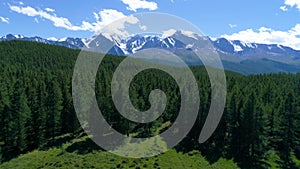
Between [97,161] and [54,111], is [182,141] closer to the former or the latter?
[97,161]

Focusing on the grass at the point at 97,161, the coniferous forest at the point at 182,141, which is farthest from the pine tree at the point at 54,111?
the grass at the point at 97,161

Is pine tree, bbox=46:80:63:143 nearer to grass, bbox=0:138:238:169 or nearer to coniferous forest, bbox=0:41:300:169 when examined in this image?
coniferous forest, bbox=0:41:300:169

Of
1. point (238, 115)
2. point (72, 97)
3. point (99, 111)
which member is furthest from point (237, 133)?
point (72, 97)

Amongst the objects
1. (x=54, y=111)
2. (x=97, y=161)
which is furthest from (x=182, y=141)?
(x=54, y=111)

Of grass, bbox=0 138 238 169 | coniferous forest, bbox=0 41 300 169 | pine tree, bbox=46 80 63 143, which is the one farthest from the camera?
pine tree, bbox=46 80 63 143

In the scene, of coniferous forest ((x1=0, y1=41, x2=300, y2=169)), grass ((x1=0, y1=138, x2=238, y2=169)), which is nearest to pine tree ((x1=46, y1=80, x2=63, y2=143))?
coniferous forest ((x1=0, y1=41, x2=300, y2=169))

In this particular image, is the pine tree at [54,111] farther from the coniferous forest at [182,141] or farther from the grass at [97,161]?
the grass at [97,161]

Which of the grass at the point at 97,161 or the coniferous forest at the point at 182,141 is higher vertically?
the coniferous forest at the point at 182,141

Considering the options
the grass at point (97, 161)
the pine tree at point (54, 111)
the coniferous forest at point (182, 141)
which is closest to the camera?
the grass at point (97, 161)

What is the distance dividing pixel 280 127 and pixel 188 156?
2432cm

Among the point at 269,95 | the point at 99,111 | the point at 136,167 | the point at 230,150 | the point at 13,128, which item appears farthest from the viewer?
the point at 269,95

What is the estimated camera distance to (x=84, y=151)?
2771 inches

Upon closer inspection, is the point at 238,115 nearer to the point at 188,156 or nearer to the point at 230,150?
the point at 230,150

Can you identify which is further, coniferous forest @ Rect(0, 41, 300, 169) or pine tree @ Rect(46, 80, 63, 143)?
pine tree @ Rect(46, 80, 63, 143)
